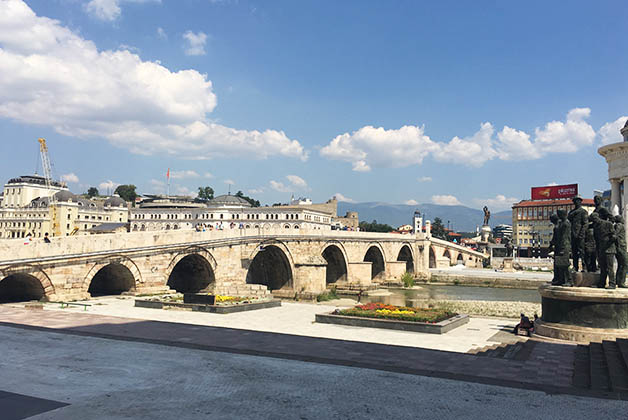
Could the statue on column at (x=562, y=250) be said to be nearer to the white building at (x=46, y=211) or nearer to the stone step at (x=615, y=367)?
the stone step at (x=615, y=367)

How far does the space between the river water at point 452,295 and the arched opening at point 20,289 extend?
2400cm

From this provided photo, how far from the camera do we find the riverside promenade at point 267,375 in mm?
7324

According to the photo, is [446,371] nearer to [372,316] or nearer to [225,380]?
[225,380]

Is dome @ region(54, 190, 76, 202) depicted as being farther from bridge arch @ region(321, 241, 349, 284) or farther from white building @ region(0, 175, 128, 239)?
bridge arch @ region(321, 241, 349, 284)

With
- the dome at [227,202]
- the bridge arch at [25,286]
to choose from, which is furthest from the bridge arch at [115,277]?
the dome at [227,202]

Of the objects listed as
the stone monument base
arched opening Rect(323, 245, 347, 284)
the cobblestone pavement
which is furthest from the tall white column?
the cobblestone pavement

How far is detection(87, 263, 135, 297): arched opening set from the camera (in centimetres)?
2555

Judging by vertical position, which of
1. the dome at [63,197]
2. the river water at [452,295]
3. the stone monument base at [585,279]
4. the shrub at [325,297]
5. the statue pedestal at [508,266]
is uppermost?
the dome at [63,197]

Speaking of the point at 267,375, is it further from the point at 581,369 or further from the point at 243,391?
the point at 581,369

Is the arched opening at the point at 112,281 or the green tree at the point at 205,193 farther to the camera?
the green tree at the point at 205,193

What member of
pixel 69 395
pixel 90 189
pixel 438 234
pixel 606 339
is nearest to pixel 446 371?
pixel 606 339

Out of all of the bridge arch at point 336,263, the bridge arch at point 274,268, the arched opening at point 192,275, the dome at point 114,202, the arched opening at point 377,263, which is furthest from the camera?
the dome at point 114,202

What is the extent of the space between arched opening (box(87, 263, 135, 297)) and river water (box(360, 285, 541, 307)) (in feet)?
63.2

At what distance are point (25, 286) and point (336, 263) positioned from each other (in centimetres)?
3029
